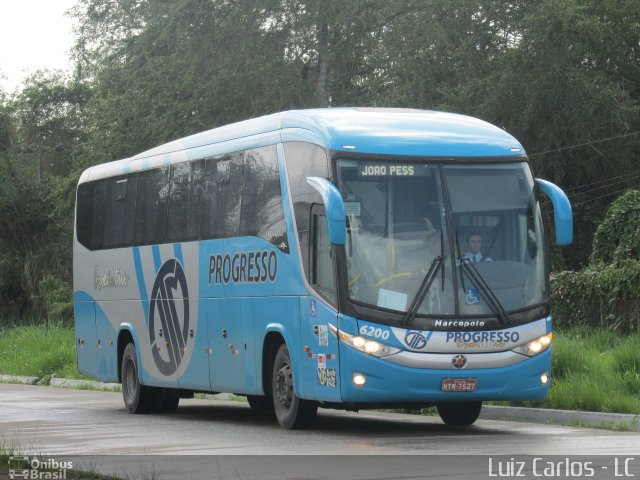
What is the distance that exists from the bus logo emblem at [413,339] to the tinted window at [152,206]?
647 cm

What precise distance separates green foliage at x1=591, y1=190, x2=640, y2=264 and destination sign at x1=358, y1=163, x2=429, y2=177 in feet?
47.7

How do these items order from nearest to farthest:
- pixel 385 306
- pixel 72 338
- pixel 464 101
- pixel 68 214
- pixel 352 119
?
pixel 385 306, pixel 352 119, pixel 72 338, pixel 464 101, pixel 68 214

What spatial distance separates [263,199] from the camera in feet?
56.2

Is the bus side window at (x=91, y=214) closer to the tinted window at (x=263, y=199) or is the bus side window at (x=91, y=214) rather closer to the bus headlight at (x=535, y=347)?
the tinted window at (x=263, y=199)

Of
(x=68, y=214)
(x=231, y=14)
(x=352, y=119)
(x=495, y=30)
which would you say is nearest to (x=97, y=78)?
(x=68, y=214)

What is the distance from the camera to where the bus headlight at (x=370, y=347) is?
1488 centimetres

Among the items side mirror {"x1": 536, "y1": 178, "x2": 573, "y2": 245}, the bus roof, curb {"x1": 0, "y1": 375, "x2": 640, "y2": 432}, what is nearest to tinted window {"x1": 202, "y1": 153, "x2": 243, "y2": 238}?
the bus roof

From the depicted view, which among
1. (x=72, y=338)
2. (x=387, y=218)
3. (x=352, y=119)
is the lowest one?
(x=72, y=338)

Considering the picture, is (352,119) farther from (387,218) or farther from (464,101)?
(464,101)

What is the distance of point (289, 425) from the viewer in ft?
53.8

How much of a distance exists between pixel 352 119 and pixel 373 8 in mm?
32031

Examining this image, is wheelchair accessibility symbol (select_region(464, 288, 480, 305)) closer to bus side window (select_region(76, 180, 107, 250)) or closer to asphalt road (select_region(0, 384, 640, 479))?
asphalt road (select_region(0, 384, 640, 479))

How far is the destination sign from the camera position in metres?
15.5

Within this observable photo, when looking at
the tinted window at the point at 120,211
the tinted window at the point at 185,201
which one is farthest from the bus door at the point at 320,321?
the tinted window at the point at 120,211
